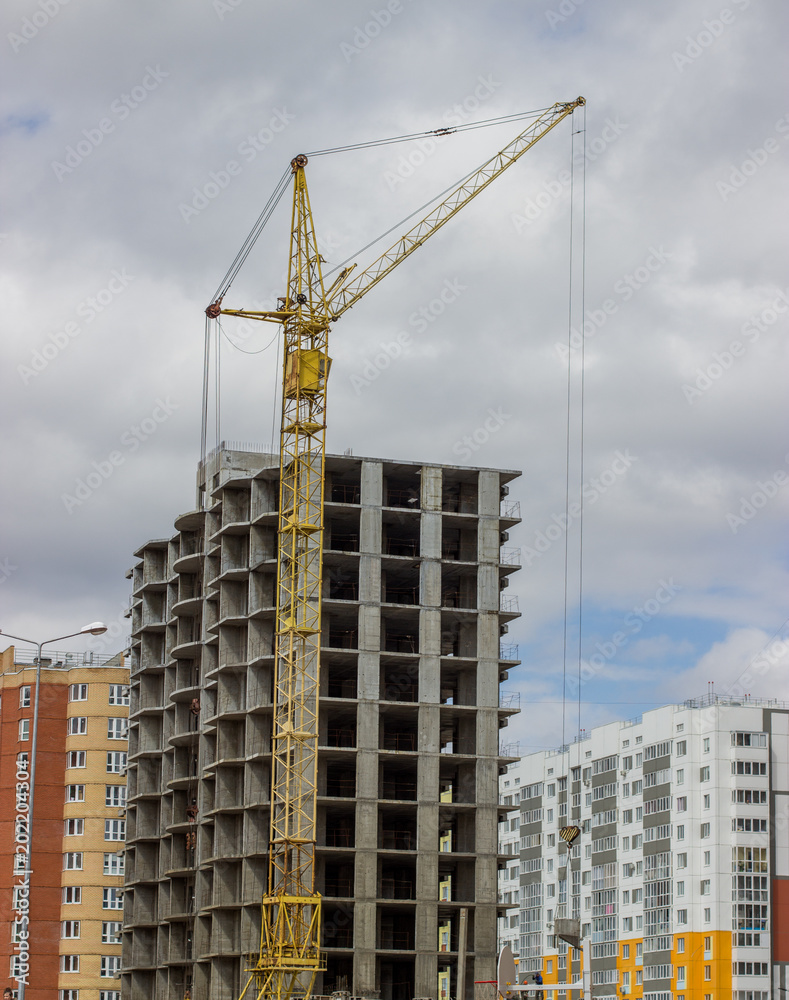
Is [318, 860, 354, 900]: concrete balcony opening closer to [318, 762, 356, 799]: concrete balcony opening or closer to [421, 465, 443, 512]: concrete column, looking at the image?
[318, 762, 356, 799]: concrete balcony opening

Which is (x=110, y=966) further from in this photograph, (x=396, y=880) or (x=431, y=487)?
(x=431, y=487)

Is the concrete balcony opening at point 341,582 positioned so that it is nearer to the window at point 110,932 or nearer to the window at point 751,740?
the window at point 110,932

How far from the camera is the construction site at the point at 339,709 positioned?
95.6 m

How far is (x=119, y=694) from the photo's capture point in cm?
13538

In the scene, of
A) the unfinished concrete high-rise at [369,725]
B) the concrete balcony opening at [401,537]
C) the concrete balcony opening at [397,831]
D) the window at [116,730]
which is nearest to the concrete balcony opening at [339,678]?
the unfinished concrete high-rise at [369,725]

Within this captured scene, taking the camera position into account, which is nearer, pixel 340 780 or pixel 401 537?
pixel 340 780

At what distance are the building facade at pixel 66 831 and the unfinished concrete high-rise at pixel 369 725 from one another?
15956 millimetres

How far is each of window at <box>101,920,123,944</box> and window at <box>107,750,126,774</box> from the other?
1245 cm

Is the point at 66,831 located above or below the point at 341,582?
below

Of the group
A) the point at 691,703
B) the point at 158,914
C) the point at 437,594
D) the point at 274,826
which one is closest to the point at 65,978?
the point at 158,914

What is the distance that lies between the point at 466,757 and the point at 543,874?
276ft

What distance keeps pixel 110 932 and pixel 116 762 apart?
46.2 ft

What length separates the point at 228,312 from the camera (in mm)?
107438

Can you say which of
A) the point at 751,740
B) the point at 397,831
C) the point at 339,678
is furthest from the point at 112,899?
the point at 751,740
